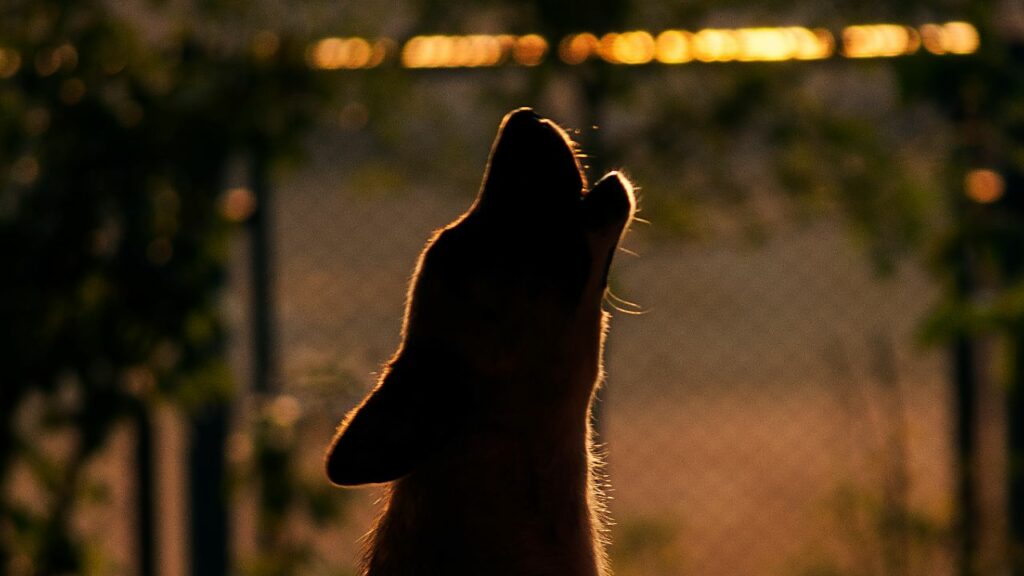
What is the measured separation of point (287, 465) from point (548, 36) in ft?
4.08

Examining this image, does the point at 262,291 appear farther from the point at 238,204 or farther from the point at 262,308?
the point at 238,204

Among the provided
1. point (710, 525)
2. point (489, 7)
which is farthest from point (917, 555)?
point (489, 7)

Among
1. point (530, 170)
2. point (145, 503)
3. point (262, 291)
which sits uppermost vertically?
point (530, 170)

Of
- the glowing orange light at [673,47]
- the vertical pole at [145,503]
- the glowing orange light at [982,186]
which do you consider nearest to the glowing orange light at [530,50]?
the glowing orange light at [673,47]

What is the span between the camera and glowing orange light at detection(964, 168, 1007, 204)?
3326mm

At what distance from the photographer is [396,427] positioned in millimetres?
1304

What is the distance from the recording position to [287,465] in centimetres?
336

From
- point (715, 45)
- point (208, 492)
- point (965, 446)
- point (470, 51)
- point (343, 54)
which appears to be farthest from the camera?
point (965, 446)

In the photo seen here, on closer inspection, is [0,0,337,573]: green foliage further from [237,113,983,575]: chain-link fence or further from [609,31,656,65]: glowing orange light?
[609,31,656,65]: glowing orange light

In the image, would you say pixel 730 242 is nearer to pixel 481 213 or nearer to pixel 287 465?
pixel 287 465

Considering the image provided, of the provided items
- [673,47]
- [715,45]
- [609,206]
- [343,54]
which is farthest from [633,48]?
[609,206]

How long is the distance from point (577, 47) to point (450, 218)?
123 cm

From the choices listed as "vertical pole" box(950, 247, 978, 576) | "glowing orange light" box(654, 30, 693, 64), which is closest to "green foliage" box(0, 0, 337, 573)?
"glowing orange light" box(654, 30, 693, 64)

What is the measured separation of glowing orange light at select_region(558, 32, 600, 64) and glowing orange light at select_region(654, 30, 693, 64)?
176mm
